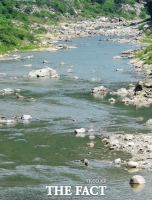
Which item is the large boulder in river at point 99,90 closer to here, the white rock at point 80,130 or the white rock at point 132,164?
the white rock at point 80,130

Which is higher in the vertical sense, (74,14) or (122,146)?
(74,14)

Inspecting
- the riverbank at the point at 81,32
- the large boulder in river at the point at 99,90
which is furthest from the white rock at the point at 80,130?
the riverbank at the point at 81,32

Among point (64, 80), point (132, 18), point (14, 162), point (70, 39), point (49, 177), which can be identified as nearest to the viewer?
point (49, 177)

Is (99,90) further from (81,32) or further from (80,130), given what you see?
(81,32)

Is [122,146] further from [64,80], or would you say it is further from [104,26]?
[104,26]

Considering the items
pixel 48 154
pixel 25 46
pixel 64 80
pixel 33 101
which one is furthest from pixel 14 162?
pixel 25 46

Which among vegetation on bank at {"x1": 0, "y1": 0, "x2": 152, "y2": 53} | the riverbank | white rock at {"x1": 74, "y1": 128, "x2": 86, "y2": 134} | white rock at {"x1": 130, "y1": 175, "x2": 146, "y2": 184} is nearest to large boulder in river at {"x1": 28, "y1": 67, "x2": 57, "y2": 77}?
the riverbank

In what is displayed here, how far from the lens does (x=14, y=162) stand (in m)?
23.3

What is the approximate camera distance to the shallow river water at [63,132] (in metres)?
20.8

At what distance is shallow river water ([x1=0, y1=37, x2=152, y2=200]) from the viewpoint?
20766 mm

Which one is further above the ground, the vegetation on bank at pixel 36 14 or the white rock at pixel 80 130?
the vegetation on bank at pixel 36 14

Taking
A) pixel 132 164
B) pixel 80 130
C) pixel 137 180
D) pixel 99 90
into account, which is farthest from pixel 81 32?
pixel 137 180

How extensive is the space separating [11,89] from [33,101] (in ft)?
16.0

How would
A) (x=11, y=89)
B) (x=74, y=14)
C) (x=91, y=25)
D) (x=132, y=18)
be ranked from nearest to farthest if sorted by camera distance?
(x=11, y=89) → (x=91, y=25) → (x=74, y=14) → (x=132, y=18)
